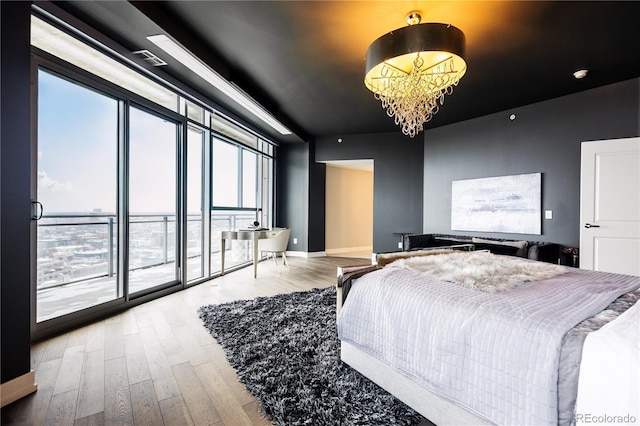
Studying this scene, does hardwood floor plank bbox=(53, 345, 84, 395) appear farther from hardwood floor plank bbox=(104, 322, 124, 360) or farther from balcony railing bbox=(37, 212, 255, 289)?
balcony railing bbox=(37, 212, 255, 289)

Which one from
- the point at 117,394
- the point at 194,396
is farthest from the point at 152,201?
Result: the point at 194,396

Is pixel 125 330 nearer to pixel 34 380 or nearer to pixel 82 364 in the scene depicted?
pixel 82 364

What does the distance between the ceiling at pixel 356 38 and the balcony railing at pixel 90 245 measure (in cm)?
177

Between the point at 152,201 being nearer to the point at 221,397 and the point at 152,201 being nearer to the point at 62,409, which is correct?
the point at 62,409

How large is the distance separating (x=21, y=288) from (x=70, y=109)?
1844 mm

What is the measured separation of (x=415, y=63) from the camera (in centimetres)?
236

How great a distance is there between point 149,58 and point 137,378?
9.57 ft

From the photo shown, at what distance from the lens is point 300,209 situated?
683cm

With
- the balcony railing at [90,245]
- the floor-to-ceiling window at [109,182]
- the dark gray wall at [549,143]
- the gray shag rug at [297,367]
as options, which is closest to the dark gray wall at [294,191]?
the floor-to-ceiling window at [109,182]

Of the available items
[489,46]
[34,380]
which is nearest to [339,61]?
[489,46]

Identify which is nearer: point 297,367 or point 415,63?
point 297,367

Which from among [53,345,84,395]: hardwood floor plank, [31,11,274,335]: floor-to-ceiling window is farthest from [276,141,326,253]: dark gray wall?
[53,345,84,395]: hardwood floor plank

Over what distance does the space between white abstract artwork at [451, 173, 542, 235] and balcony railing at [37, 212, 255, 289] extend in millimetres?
4494

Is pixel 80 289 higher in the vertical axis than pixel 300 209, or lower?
lower
